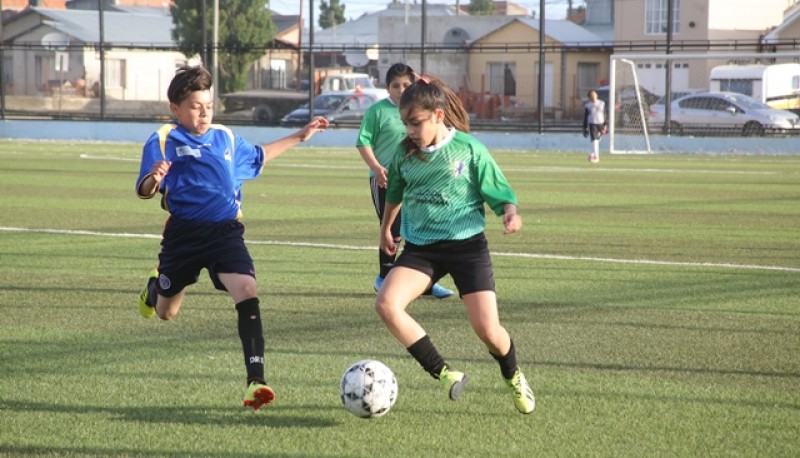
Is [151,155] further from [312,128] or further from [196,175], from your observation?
[312,128]

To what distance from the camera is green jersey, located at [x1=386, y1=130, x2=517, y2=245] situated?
5.58 meters

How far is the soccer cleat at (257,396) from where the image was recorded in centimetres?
526

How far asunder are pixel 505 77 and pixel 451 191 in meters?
32.9

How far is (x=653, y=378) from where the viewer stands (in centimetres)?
608

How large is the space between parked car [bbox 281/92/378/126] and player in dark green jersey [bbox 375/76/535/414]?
3336 centimetres

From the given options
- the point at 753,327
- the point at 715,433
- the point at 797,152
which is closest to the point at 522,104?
the point at 797,152

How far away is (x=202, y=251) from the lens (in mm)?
5941

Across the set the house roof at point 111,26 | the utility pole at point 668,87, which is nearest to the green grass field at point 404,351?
the utility pole at point 668,87

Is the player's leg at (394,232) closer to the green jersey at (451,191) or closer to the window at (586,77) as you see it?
the green jersey at (451,191)

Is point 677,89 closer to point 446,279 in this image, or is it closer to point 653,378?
point 446,279

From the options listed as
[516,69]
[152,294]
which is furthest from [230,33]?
[152,294]

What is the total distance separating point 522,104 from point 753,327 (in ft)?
102

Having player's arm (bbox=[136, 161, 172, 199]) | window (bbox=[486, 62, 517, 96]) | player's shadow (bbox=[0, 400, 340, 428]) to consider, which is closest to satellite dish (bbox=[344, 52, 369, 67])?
window (bbox=[486, 62, 517, 96])

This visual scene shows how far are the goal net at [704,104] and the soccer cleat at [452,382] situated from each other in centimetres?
2698
